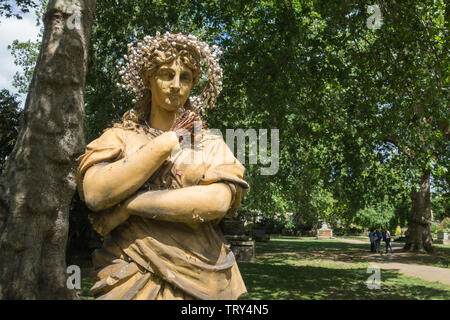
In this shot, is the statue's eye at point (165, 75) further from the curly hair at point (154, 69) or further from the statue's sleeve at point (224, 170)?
the statue's sleeve at point (224, 170)

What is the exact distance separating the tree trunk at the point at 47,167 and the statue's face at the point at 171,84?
3377mm

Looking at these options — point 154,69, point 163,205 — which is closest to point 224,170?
point 163,205

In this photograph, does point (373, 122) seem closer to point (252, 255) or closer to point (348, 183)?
point (348, 183)

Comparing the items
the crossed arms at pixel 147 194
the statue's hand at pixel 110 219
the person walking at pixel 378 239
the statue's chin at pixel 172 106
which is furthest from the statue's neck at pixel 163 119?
the person walking at pixel 378 239

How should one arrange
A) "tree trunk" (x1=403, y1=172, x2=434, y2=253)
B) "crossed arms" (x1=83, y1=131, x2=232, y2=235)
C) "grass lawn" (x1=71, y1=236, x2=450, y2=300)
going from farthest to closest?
1. "tree trunk" (x1=403, y1=172, x2=434, y2=253)
2. "grass lawn" (x1=71, y1=236, x2=450, y2=300)
3. "crossed arms" (x1=83, y1=131, x2=232, y2=235)

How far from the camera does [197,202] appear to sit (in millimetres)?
1629

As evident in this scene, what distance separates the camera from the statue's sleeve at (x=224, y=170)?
5.72ft

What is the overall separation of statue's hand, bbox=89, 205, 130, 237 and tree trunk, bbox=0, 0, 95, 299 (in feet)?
11.3

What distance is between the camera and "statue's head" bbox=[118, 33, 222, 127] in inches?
78.4

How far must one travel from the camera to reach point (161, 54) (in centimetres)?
200

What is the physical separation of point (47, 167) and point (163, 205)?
380cm

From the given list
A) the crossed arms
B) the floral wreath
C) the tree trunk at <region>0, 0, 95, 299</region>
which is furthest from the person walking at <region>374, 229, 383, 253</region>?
the crossed arms

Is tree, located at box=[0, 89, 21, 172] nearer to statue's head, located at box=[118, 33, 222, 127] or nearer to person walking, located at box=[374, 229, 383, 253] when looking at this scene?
statue's head, located at box=[118, 33, 222, 127]
